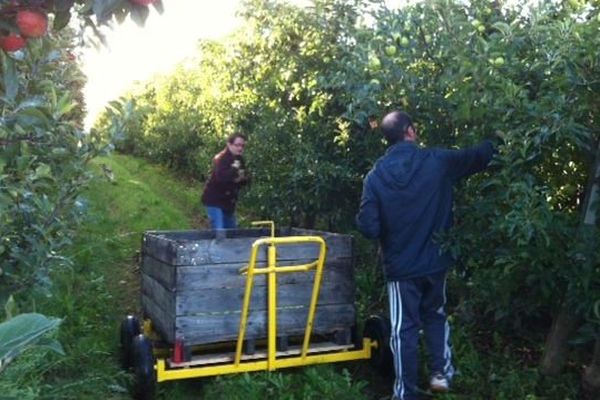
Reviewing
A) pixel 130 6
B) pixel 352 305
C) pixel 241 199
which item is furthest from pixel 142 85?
pixel 130 6

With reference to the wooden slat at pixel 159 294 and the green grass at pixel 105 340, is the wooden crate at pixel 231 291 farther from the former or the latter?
the green grass at pixel 105 340

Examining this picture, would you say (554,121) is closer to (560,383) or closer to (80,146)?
(560,383)

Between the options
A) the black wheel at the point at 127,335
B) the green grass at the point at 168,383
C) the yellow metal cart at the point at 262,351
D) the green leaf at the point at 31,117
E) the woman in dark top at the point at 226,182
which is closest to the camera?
the green leaf at the point at 31,117

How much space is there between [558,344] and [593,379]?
319 mm

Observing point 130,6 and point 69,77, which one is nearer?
point 130,6

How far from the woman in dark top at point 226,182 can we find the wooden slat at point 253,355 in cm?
315

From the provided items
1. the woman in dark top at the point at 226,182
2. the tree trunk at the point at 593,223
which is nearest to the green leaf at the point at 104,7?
the tree trunk at the point at 593,223

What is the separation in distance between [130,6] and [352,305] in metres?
3.86

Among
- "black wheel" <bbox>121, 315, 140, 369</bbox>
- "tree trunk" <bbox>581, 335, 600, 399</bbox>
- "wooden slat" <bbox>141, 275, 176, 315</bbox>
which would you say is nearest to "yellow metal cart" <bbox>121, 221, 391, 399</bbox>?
"black wheel" <bbox>121, 315, 140, 369</bbox>

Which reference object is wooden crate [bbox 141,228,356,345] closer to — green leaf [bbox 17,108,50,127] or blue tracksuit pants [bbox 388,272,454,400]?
blue tracksuit pants [bbox 388,272,454,400]

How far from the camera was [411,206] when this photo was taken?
187 inches

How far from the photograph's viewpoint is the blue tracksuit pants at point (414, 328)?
15.5 ft

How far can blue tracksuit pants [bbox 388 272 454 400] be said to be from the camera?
15.5 feet

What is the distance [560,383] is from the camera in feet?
15.7
